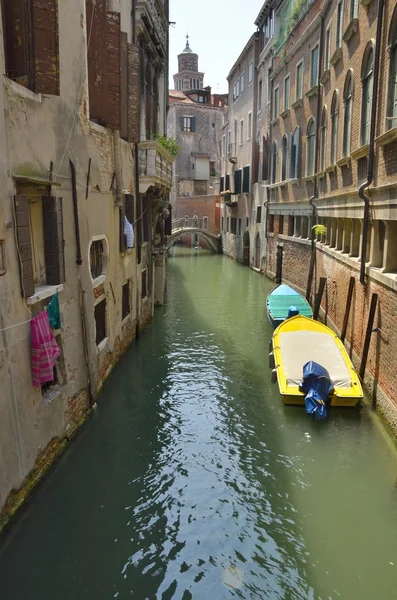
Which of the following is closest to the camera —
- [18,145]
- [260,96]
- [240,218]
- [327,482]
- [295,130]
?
[18,145]

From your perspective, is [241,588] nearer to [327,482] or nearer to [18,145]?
[327,482]

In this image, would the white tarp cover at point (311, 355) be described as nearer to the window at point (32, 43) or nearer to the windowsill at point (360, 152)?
the windowsill at point (360, 152)

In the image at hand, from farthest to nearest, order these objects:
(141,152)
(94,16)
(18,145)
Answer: (141,152), (94,16), (18,145)

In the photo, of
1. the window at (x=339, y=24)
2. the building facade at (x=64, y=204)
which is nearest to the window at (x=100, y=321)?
the building facade at (x=64, y=204)

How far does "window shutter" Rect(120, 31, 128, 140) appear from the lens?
894cm

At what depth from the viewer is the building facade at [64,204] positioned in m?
5.27

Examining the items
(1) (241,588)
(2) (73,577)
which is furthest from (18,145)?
(1) (241,588)

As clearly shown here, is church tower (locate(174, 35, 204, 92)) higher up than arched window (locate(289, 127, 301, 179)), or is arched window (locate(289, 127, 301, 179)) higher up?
church tower (locate(174, 35, 204, 92))

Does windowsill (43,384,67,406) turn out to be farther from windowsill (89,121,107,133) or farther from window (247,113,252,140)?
window (247,113,252,140)

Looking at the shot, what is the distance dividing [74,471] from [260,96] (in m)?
23.1

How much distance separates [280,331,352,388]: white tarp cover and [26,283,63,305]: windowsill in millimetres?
4376

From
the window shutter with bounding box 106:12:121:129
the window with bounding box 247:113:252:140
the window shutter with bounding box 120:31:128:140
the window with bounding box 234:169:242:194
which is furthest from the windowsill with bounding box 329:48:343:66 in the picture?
the window with bounding box 234:169:242:194

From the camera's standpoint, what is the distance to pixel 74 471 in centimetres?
659

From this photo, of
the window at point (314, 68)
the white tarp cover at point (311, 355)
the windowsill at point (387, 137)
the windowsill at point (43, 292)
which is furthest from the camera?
the window at point (314, 68)
